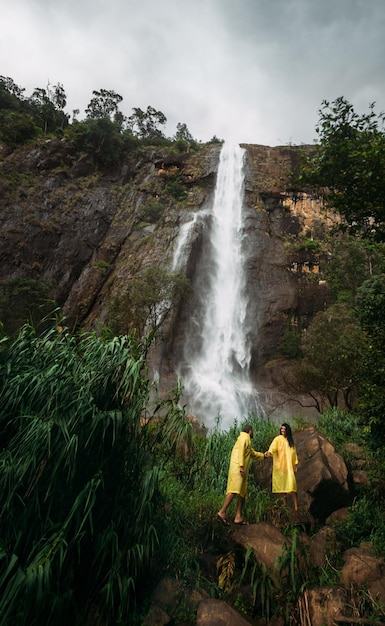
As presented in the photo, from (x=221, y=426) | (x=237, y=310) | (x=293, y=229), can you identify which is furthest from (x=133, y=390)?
(x=293, y=229)

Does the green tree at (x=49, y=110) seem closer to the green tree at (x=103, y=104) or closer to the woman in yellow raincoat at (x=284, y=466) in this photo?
the green tree at (x=103, y=104)

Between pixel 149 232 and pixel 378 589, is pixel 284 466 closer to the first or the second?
pixel 378 589

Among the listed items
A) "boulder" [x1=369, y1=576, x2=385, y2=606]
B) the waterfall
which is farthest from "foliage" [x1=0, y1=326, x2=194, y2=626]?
the waterfall

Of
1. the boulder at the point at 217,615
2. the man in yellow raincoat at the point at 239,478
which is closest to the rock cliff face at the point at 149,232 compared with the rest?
the man in yellow raincoat at the point at 239,478

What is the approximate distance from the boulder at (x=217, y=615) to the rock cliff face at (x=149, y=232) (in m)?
13.4

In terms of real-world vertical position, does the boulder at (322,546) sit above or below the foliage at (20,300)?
below

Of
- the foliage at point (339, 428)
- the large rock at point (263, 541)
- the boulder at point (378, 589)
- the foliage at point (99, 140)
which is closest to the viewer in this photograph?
the boulder at point (378, 589)

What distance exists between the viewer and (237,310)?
20.5 meters

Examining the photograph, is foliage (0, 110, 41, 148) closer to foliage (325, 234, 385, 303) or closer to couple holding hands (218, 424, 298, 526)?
foliage (325, 234, 385, 303)

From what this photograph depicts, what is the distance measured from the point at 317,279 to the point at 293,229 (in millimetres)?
4800

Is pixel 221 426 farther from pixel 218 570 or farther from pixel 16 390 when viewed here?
pixel 16 390

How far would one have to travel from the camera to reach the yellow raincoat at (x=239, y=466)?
4.78 metres

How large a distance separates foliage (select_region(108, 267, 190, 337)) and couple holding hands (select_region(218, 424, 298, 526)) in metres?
10.3

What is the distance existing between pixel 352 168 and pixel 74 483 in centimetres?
521
